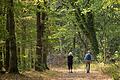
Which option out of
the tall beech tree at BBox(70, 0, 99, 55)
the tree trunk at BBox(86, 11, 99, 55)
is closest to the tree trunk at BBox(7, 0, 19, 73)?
the tall beech tree at BBox(70, 0, 99, 55)

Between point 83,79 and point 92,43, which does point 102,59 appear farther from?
point 83,79

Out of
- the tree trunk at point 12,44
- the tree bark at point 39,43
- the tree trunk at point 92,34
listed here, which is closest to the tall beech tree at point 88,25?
the tree trunk at point 92,34

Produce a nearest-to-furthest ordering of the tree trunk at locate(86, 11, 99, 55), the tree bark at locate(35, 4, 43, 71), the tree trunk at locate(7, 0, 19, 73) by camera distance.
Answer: the tree trunk at locate(7, 0, 19, 73) < the tree bark at locate(35, 4, 43, 71) < the tree trunk at locate(86, 11, 99, 55)

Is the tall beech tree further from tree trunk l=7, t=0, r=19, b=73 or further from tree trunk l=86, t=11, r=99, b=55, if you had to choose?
tree trunk l=7, t=0, r=19, b=73

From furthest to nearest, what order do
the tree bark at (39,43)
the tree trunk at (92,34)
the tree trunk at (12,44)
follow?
the tree trunk at (92,34) < the tree bark at (39,43) < the tree trunk at (12,44)

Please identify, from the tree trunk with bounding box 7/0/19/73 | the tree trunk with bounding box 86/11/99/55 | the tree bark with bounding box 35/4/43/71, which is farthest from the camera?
the tree trunk with bounding box 86/11/99/55

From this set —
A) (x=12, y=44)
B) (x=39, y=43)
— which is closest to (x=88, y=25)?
(x=39, y=43)

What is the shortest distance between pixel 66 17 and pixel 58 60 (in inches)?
838

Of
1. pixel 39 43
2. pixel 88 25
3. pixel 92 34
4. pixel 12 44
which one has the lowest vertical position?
pixel 92 34

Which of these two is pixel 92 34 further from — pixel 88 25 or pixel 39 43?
pixel 39 43

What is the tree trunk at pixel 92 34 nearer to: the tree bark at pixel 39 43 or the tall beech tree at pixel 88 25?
the tall beech tree at pixel 88 25

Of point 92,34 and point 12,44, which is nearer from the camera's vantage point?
point 12,44

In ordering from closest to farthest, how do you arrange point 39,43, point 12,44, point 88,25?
point 12,44, point 39,43, point 88,25

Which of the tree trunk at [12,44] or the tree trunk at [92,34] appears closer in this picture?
the tree trunk at [12,44]
